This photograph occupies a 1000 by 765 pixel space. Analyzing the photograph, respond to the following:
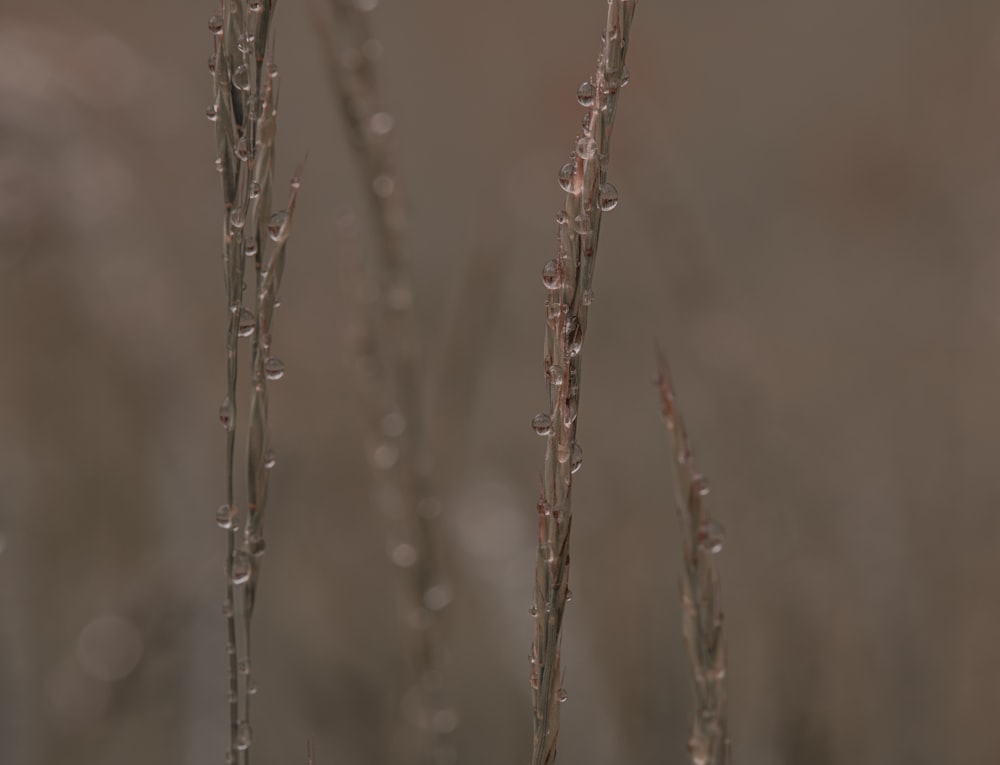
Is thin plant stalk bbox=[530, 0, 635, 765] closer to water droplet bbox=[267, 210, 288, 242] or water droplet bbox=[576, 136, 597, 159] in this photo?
water droplet bbox=[576, 136, 597, 159]

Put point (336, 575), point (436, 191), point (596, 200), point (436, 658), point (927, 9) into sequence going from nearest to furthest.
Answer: point (596, 200), point (436, 658), point (336, 575), point (927, 9), point (436, 191)

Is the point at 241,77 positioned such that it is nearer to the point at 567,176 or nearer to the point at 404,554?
the point at 567,176

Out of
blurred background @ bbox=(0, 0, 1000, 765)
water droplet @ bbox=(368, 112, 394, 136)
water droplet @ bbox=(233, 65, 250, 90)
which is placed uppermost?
water droplet @ bbox=(368, 112, 394, 136)

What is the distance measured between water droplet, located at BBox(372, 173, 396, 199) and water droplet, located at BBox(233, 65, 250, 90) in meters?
0.27

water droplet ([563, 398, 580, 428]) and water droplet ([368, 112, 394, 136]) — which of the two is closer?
water droplet ([563, 398, 580, 428])

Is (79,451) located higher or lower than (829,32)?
lower

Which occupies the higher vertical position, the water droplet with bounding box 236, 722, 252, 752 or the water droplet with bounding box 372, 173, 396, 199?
the water droplet with bounding box 372, 173, 396, 199

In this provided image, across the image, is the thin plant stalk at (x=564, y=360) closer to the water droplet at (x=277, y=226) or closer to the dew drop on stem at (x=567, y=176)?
the dew drop on stem at (x=567, y=176)

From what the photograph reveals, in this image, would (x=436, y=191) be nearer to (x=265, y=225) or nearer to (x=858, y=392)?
(x=858, y=392)

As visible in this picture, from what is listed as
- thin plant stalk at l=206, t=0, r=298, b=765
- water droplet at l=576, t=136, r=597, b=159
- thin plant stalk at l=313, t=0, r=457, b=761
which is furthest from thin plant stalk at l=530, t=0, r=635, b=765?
thin plant stalk at l=313, t=0, r=457, b=761

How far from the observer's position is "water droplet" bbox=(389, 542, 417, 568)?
0.91 metres

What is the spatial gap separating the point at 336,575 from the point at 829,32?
3.24m

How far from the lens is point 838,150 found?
2918 millimetres

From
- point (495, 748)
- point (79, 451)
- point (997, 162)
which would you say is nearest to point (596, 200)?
point (495, 748)
